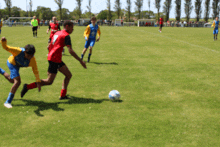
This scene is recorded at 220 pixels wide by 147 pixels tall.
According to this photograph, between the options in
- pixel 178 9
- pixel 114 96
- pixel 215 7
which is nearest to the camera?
pixel 114 96

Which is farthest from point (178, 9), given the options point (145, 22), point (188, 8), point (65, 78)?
point (65, 78)

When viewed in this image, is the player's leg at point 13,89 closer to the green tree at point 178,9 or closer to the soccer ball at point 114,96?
the soccer ball at point 114,96

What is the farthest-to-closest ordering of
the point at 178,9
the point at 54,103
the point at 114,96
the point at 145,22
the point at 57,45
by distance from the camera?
1. the point at 178,9
2. the point at 145,22
3. the point at 114,96
4. the point at 54,103
5. the point at 57,45

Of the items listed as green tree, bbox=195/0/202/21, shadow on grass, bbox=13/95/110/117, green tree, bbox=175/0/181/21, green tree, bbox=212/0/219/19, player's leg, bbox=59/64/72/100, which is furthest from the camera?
green tree, bbox=175/0/181/21

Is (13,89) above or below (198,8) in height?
below

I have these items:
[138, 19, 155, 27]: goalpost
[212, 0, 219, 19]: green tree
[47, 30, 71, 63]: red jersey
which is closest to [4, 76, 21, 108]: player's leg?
[47, 30, 71, 63]: red jersey

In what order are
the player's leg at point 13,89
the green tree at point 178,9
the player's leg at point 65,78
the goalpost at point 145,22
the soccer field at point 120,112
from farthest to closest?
the green tree at point 178,9
the goalpost at point 145,22
the player's leg at point 65,78
the player's leg at point 13,89
the soccer field at point 120,112

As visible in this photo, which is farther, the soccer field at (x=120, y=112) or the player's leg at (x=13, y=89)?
the player's leg at (x=13, y=89)

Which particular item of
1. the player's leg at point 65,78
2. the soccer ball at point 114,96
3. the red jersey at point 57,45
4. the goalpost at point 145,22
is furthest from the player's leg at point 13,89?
the goalpost at point 145,22

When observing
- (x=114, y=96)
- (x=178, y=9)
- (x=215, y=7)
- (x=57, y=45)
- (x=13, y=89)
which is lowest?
(x=114, y=96)

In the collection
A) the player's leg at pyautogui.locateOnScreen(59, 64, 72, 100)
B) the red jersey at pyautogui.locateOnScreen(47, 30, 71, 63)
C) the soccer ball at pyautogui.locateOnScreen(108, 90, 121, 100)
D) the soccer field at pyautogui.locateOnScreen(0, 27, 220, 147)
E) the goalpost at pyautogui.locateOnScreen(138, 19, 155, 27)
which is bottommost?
the soccer field at pyautogui.locateOnScreen(0, 27, 220, 147)

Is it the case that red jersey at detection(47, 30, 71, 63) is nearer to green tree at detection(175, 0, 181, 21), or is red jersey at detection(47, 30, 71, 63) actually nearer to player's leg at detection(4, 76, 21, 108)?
player's leg at detection(4, 76, 21, 108)

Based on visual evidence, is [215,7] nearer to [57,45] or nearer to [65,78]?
[65,78]

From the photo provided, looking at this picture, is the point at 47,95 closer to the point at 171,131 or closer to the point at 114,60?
the point at 171,131
